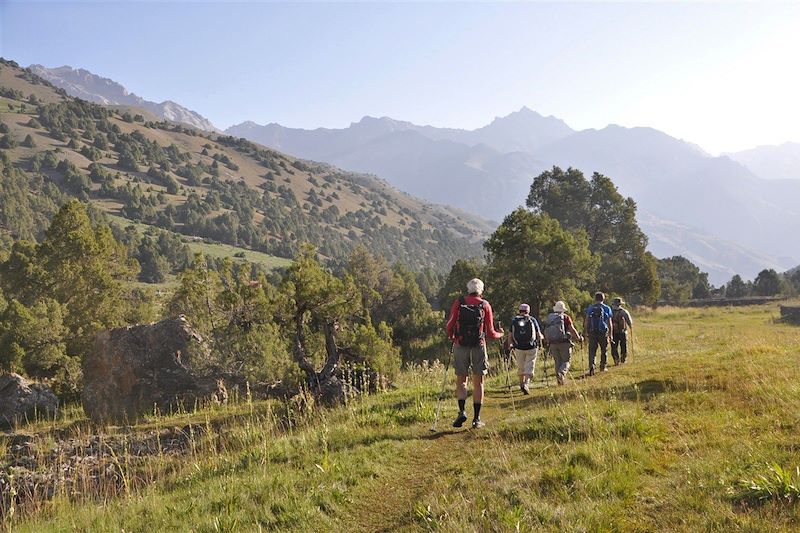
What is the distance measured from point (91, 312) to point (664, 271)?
9336 cm

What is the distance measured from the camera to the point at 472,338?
7902 mm

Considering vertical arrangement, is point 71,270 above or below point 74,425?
above

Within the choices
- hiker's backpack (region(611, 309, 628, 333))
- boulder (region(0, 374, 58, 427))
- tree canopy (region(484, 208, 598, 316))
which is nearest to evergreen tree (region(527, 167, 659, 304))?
tree canopy (region(484, 208, 598, 316))

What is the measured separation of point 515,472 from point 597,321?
9139mm

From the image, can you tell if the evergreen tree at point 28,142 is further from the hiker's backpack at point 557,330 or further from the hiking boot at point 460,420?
the hiking boot at point 460,420

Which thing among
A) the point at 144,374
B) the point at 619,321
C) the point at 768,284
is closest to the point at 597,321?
the point at 619,321

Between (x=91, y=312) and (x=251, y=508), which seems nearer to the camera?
(x=251, y=508)

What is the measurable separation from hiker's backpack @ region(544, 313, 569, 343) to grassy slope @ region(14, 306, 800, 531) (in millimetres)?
3039

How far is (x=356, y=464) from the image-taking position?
6.50 meters

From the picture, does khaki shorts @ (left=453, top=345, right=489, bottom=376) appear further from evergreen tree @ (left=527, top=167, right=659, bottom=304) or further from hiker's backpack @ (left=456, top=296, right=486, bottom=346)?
evergreen tree @ (left=527, top=167, right=659, bottom=304)

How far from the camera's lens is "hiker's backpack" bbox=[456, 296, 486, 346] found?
25.9ft

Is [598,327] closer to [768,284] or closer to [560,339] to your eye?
[560,339]

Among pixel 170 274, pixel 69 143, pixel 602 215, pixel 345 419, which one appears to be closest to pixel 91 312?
pixel 345 419

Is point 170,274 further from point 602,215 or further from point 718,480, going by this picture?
point 718,480
